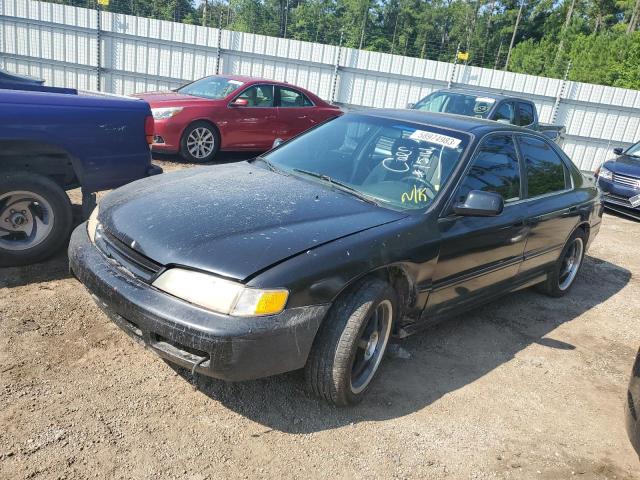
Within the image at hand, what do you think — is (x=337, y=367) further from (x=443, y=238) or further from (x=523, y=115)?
(x=523, y=115)

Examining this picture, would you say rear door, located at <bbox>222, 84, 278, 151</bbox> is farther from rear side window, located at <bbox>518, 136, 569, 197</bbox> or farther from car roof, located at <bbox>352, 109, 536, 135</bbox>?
rear side window, located at <bbox>518, 136, 569, 197</bbox>

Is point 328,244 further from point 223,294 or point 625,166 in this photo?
point 625,166

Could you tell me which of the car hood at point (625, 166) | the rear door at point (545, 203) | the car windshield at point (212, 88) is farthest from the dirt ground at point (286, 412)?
the car hood at point (625, 166)

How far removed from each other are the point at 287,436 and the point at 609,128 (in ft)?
49.0

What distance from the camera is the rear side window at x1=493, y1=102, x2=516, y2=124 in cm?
966

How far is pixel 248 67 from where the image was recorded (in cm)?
1386

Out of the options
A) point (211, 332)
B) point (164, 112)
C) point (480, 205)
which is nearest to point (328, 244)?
point (211, 332)

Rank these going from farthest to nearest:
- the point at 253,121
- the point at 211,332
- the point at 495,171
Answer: the point at 253,121
the point at 495,171
the point at 211,332

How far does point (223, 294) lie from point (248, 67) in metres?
12.4

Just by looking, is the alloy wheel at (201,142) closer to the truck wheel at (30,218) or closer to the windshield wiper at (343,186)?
the truck wheel at (30,218)

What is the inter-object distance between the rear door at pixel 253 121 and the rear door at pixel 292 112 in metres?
0.16

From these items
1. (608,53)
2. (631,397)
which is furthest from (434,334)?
(608,53)

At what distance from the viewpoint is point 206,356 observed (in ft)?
8.25

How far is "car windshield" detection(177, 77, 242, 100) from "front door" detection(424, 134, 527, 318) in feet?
20.5
